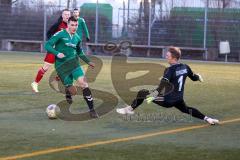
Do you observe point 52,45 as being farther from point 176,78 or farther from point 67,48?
point 176,78

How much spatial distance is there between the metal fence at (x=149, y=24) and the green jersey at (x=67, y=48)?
22.4m

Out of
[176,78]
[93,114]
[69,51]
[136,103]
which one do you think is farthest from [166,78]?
[69,51]

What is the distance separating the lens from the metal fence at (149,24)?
33.4 m

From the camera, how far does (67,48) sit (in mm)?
11297

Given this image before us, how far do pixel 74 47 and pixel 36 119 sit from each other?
1770mm

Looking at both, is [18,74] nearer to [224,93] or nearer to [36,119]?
[224,93]

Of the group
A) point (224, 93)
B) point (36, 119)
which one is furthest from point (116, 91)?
point (36, 119)

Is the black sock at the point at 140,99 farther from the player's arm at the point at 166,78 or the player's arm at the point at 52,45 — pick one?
the player's arm at the point at 52,45

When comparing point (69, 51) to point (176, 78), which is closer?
point (176, 78)

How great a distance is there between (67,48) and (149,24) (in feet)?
77.7

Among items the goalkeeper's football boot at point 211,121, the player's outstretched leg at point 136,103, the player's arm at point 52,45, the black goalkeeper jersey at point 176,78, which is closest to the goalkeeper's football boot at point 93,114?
the player's outstretched leg at point 136,103

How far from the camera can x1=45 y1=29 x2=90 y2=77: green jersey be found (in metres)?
11.2

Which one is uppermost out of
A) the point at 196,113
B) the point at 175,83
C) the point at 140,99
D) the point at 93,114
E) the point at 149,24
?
the point at 149,24

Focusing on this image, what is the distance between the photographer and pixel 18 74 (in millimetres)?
18766
